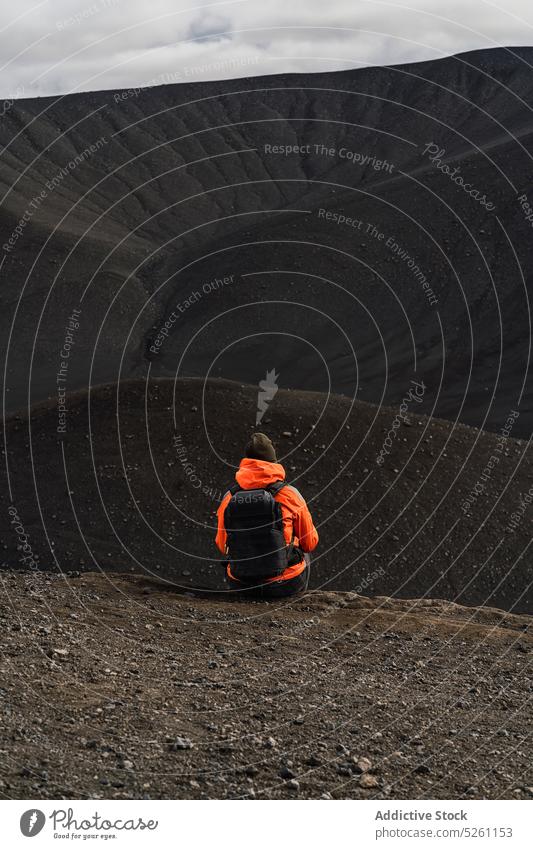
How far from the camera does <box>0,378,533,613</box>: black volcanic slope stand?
14.9 m

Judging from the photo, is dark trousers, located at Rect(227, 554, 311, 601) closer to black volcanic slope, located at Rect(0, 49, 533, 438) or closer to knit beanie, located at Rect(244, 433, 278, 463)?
knit beanie, located at Rect(244, 433, 278, 463)

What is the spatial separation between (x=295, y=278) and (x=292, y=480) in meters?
25.0

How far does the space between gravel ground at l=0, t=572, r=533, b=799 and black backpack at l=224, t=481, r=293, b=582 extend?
63cm

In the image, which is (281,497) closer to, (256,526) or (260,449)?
(256,526)

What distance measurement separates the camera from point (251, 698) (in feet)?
24.2

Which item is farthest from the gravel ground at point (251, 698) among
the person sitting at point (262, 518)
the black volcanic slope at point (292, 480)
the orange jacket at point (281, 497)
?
the black volcanic slope at point (292, 480)

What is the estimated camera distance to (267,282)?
40000 millimetres

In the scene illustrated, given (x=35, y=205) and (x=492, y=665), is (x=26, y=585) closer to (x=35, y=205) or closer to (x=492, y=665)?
(x=492, y=665)

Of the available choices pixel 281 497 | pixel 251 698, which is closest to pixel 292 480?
pixel 281 497

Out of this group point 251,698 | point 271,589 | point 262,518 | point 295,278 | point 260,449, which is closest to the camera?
point 251,698

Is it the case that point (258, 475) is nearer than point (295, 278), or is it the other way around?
point (258, 475)

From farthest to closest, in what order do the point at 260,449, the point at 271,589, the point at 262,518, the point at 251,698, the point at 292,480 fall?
1. the point at 292,480
2. the point at 271,589
3. the point at 260,449
4. the point at 262,518
5. the point at 251,698

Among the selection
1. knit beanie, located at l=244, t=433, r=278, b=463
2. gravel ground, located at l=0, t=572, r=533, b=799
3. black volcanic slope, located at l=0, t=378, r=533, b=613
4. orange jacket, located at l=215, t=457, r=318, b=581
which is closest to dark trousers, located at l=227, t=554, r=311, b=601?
gravel ground, located at l=0, t=572, r=533, b=799
